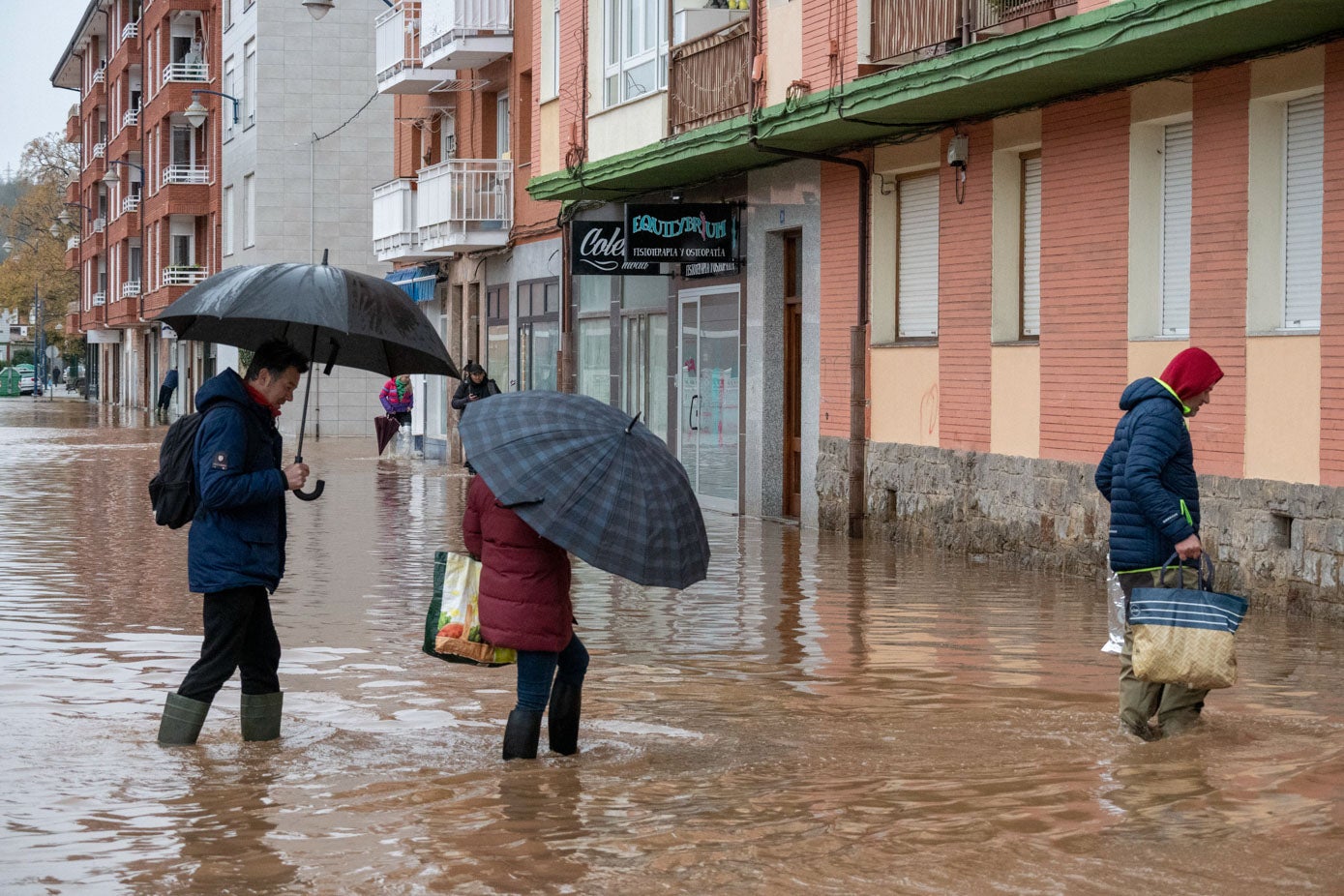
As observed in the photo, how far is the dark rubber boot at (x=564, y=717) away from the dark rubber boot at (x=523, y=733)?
0.14m

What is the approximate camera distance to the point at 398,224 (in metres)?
36.4

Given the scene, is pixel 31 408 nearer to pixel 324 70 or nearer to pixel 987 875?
pixel 324 70

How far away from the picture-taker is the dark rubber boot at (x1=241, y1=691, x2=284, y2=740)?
8.20 m

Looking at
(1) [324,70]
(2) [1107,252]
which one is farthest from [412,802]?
(1) [324,70]

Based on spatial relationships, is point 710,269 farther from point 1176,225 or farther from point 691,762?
point 691,762

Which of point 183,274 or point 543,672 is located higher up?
point 183,274

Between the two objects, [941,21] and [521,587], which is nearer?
[521,587]

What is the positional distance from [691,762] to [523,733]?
0.73 metres

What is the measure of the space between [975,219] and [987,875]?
12416 millimetres

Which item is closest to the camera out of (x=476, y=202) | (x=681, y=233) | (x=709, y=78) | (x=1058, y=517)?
(x=1058, y=517)

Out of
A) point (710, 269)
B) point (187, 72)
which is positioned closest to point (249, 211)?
point (187, 72)

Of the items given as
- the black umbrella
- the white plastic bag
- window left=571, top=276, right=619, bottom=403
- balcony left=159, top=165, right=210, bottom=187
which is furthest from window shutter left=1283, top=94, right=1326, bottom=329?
balcony left=159, top=165, right=210, bottom=187

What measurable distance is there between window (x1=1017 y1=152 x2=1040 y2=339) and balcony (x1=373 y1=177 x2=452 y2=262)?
19.2 metres

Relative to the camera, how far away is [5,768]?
7805 millimetres
